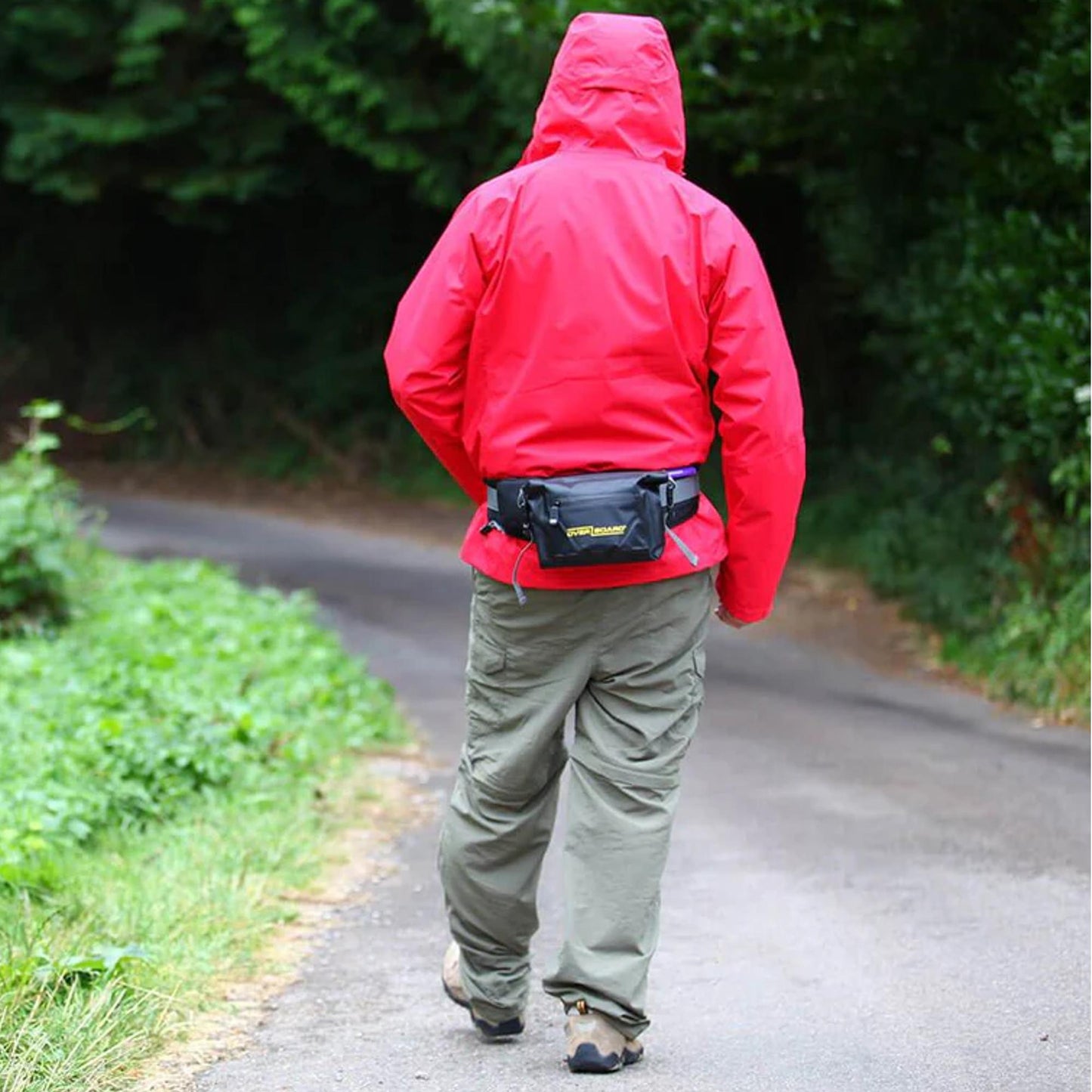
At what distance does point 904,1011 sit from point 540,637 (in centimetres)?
127

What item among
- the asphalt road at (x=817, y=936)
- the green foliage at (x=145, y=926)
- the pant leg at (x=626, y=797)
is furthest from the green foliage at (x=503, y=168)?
the pant leg at (x=626, y=797)

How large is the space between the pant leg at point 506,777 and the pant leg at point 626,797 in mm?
83

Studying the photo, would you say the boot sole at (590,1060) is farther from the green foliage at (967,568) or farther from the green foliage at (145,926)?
the green foliage at (967,568)

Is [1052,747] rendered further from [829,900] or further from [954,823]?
[829,900]

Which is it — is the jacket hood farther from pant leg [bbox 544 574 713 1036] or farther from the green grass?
the green grass

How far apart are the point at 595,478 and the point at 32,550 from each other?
6.30m

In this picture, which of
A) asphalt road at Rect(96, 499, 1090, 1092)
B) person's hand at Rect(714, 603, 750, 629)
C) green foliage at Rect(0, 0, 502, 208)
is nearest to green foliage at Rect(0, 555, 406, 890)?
asphalt road at Rect(96, 499, 1090, 1092)

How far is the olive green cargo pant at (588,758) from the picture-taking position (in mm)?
3928

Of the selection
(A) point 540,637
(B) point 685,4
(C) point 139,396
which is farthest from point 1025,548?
(C) point 139,396

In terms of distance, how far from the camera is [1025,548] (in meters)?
10.3

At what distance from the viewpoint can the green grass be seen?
3.95 metres

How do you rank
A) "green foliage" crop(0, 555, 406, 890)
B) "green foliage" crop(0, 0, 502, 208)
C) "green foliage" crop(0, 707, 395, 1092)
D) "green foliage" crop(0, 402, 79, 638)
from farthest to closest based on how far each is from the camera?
"green foliage" crop(0, 0, 502, 208), "green foliage" crop(0, 402, 79, 638), "green foliage" crop(0, 555, 406, 890), "green foliage" crop(0, 707, 395, 1092)

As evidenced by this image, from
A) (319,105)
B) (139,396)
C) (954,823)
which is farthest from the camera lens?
(139,396)

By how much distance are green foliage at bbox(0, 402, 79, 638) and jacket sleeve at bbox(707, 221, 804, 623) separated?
235 inches
